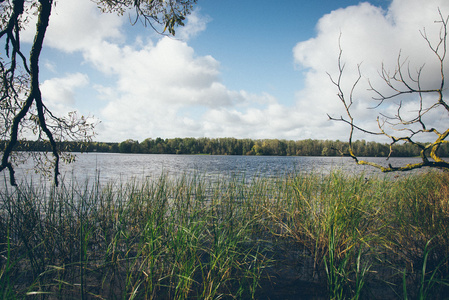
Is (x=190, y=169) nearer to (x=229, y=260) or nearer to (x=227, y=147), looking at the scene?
(x=229, y=260)

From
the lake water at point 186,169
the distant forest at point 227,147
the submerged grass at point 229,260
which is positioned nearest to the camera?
the submerged grass at point 229,260

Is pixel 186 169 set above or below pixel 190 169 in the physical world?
above

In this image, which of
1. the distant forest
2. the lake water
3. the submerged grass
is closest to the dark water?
the lake water

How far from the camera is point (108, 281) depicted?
3.35 m

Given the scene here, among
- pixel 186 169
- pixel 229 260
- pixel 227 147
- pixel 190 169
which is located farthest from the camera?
pixel 227 147

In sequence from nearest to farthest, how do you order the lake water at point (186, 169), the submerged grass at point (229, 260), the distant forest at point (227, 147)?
the submerged grass at point (229, 260) → the lake water at point (186, 169) → the distant forest at point (227, 147)

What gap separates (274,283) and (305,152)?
106289 millimetres

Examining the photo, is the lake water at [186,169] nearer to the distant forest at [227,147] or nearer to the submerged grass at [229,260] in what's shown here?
the submerged grass at [229,260]

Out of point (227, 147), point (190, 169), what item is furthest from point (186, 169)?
point (227, 147)

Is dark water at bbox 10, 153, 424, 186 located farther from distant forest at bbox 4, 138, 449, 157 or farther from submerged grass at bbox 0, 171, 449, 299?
distant forest at bbox 4, 138, 449, 157

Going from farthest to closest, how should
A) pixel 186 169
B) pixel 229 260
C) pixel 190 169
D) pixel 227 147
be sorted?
1. pixel 227 147
2. pixel 190 169
3. pixel 186 169
4. pixel 229 260

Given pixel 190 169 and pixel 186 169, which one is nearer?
pixel 186 169

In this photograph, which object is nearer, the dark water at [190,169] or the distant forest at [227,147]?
the dark water at [190,169]

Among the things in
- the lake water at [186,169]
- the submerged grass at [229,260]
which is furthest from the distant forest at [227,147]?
the submerged grass at [229,260]
